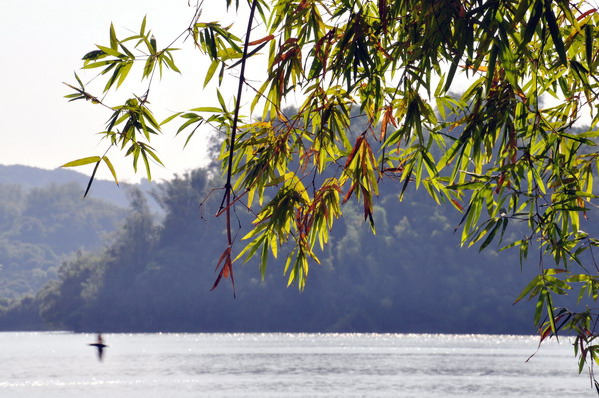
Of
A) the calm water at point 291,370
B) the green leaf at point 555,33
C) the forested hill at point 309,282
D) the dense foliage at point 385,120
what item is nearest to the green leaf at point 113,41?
the dense foliage at point 385,120

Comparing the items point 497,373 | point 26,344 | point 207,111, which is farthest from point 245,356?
point 207,111

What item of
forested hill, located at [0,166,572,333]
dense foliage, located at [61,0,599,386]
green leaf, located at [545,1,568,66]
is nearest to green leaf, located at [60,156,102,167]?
dense foliage, located at [61,0,599,386]

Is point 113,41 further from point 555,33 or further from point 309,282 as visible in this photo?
point 309,282

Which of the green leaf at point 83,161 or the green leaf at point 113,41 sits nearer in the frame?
the green leaf at point 83,161

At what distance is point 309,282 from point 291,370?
165 feet

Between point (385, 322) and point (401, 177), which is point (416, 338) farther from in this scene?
point (401, 177)

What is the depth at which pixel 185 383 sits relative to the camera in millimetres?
54719

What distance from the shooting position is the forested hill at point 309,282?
10812 centimetres

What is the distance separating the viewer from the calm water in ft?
163

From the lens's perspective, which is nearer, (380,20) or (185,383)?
(380,20)

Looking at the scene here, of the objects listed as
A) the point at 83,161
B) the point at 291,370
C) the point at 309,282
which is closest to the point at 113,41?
the point at 83,161

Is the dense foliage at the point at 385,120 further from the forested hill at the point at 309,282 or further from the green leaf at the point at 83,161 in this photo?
the forested hill at the point at 309,282

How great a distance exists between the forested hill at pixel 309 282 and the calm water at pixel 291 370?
6107mm

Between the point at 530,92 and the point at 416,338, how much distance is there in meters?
109
